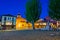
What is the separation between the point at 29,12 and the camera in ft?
130

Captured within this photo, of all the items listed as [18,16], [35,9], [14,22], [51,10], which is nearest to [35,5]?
[35,9]

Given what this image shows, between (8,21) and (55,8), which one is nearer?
(55,8)

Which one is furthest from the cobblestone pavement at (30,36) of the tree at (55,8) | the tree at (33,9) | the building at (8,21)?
the building at (8,21)

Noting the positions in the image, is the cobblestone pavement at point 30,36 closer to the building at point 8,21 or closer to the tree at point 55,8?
the tree at point 55,8

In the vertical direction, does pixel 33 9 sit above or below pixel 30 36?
above

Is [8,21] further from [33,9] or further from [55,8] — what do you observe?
[55,8]

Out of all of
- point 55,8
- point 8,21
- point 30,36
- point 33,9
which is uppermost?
point 55,8

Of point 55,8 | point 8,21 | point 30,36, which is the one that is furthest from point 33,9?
point 30,36

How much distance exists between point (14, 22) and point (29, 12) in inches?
805

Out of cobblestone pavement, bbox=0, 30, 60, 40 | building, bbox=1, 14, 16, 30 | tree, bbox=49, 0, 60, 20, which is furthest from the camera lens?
building, bbox=1, 14, 16, 30

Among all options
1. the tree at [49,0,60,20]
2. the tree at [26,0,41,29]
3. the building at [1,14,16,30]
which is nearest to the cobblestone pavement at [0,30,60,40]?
the tree at [49,0,60,20]

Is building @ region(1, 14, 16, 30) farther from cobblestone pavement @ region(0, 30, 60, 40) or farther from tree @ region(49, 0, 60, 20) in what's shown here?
cobblestone pavement @ region(0, 30, 60, 40)

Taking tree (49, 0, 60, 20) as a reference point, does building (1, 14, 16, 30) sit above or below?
below

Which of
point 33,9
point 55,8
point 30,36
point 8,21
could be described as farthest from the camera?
point 8,21
